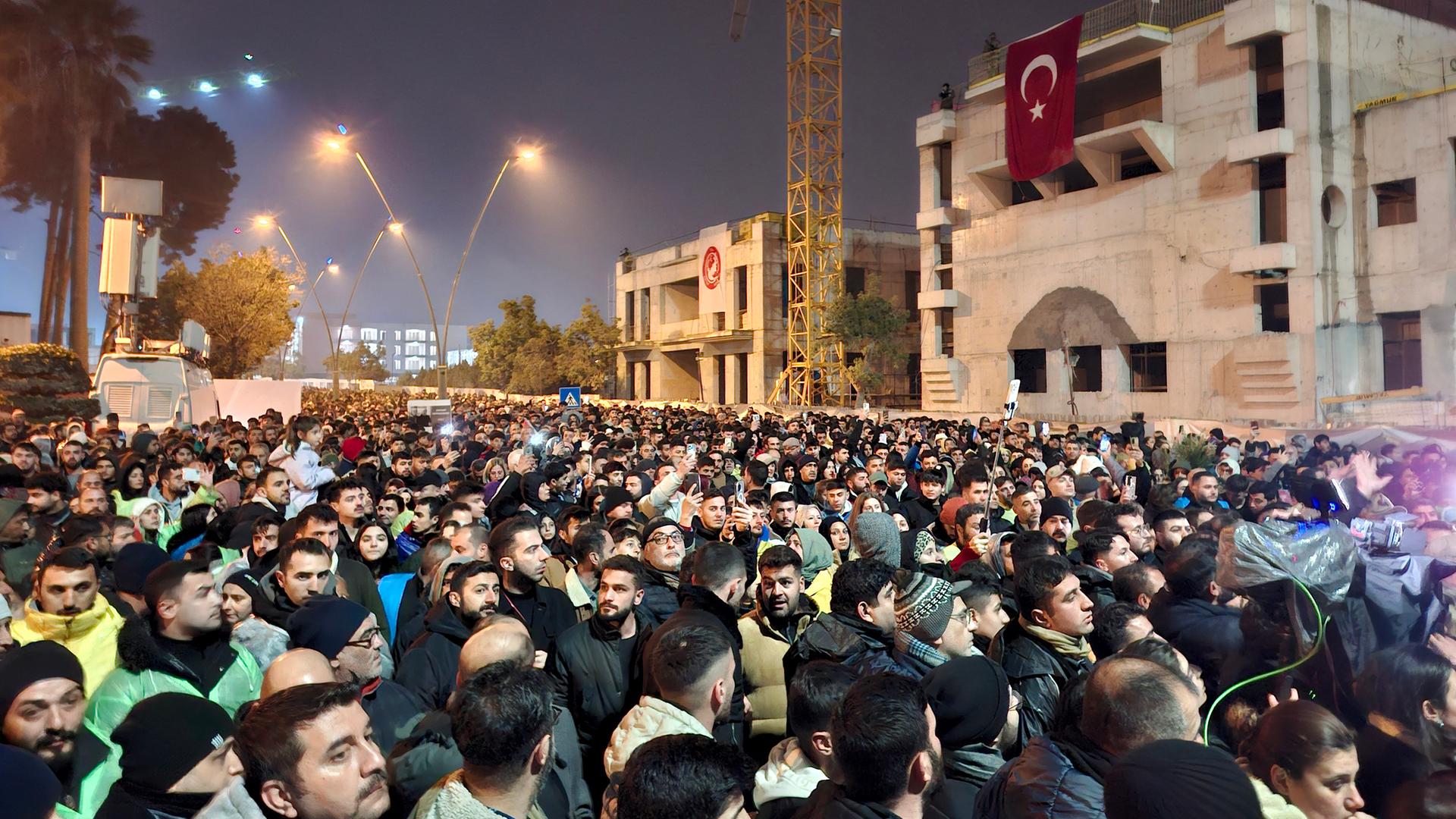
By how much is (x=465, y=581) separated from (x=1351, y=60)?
33.8m

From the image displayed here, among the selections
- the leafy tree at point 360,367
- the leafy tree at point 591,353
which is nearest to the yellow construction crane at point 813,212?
the leafy tree at point 591,353

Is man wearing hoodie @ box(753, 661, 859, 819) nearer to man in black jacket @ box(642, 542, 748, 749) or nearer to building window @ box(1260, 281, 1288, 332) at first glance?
man in black jacket @ box(642, 542, 748, 749)

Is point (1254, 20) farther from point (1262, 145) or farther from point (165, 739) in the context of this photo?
point (165, 739)

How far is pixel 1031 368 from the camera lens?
127 feet

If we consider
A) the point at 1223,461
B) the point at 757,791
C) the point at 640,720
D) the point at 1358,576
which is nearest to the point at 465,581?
the point at 640,720

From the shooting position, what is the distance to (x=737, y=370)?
55938mm

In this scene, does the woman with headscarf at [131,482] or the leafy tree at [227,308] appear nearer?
the woman with headscarf at [131,482]

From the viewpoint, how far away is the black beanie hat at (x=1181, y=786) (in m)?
2.17

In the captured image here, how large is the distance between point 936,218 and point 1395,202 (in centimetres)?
1594

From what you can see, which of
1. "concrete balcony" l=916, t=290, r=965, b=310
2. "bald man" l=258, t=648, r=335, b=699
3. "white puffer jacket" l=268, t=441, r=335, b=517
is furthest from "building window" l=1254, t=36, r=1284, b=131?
"bald man" l=258, t=648, r=335, b=699

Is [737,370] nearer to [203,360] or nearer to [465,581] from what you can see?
[203,360]

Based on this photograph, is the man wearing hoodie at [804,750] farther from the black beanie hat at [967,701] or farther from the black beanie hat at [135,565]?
the black beanie hat at [135,565]

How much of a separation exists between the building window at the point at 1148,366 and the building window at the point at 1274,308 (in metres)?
3.50

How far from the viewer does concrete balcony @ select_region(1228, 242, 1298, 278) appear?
93.0ft
